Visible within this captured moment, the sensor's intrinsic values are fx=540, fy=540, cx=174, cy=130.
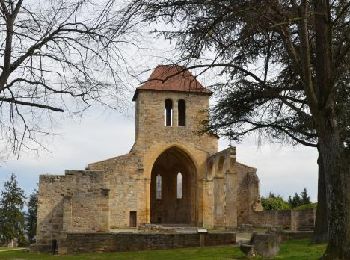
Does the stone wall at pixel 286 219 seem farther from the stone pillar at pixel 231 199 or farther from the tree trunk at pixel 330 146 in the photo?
the tree trunk at pixel 330 146

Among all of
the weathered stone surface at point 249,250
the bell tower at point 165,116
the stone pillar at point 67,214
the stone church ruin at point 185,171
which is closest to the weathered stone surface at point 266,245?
the weathered stone surface at point 249,250

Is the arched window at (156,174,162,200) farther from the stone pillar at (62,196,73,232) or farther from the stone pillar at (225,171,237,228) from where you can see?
the stone pillar at (62,196,73,232)

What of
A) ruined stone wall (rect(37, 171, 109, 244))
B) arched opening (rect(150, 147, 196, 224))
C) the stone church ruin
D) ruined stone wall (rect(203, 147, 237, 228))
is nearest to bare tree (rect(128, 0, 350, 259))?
ruined stone wall (rect(37, 171, 109, 244))

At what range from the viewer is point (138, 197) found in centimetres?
3169

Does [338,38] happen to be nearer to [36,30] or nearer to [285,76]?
[285,76]

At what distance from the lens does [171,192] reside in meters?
40.2

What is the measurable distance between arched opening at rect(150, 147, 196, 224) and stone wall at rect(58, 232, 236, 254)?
58.0ft

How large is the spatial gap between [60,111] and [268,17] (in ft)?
13.8

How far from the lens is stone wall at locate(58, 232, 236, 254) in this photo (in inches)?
730

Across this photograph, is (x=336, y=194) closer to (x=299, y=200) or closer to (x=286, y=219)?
(x=286, y=219)

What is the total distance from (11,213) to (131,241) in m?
26.3

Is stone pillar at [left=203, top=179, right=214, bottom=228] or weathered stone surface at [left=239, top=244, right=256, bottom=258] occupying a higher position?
stone pillar at [left=203, top=179, right=214, bottom=228]

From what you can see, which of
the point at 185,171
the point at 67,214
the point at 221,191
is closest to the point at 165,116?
the point at 185,171

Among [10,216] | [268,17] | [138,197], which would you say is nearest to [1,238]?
[10,216]
